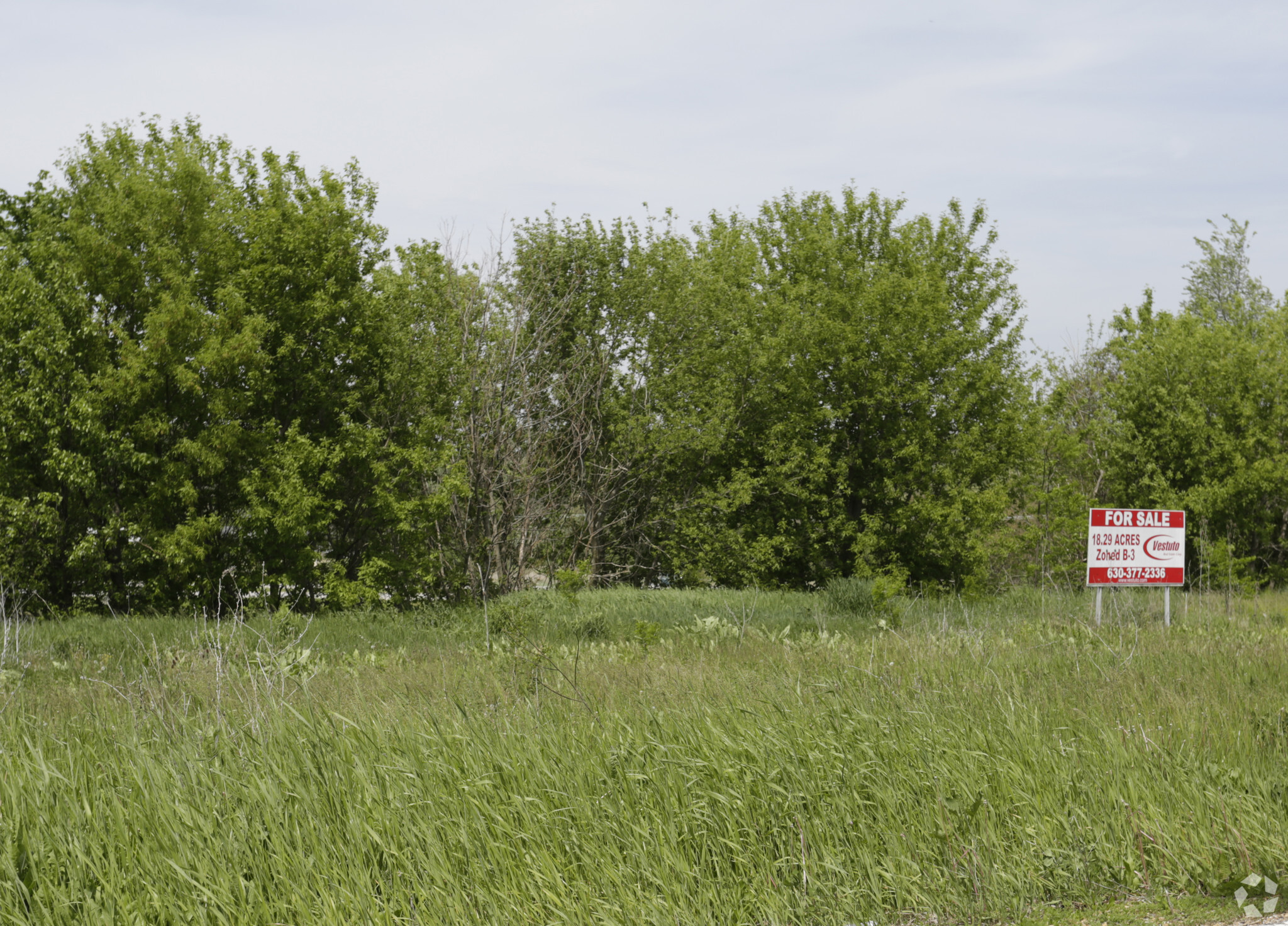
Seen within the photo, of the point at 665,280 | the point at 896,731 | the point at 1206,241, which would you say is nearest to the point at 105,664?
the point at 896,731

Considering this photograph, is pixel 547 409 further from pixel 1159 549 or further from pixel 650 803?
pixel 650 803

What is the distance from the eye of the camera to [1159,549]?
12.9 meters

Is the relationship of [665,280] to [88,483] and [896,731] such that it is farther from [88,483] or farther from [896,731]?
[896,731]

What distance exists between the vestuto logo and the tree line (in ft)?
25.6

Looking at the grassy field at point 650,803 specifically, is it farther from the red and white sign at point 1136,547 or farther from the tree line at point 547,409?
the tree line at point 547,409

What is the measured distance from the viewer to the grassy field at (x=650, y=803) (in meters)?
4.12

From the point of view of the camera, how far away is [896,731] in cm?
541

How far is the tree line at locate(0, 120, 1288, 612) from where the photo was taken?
17938 millimetres

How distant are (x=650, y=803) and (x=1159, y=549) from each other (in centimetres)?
1047

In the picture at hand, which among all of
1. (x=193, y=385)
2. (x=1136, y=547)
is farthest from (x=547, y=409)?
(x=1136, y=547)

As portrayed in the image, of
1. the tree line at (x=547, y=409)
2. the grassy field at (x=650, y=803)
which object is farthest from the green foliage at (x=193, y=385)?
the grassy field at (x=650, y=803)

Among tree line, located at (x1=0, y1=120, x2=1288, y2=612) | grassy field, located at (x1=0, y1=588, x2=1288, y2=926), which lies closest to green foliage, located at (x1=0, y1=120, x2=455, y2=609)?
tree line, located at (x1=0, y1=120, x2=1288, y2=612)

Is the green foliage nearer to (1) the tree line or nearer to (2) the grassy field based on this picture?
(1) the tree line

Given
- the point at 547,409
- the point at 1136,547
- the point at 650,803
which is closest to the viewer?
the point at 650,803
